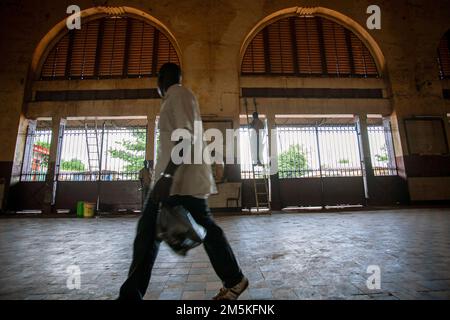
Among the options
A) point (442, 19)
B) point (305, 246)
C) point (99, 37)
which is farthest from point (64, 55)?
point (442, 19)

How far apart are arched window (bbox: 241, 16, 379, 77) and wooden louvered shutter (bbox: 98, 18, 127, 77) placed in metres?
5.21

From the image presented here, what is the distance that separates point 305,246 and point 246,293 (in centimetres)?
169

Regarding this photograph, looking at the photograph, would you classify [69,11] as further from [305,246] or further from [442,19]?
[442,19]

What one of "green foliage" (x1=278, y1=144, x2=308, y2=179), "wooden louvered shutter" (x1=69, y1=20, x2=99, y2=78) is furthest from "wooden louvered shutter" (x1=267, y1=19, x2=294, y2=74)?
"wooden louvered shutter" (x1=69, y1=20, x2=99, y2=78)

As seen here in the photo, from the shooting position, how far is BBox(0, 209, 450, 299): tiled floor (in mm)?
1830

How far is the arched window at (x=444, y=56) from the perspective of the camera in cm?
1038

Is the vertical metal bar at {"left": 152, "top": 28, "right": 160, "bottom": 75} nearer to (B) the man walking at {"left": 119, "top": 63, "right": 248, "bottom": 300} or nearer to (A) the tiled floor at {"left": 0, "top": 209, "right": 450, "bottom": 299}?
(A) the tiled floor at {"left": 0, "top": 209, "right": 450, "bottom": 299}

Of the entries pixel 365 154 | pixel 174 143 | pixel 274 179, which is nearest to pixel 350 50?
pixel 365 154

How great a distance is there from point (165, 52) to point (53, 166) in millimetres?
6238

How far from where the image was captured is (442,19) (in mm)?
10328

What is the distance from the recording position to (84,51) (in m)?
10.1

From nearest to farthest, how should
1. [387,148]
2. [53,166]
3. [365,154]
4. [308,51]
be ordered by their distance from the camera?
1. [53,166]
2. [365,154]
3. [387,148]
4. [308,51]

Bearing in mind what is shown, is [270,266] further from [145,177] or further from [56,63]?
[56,63]

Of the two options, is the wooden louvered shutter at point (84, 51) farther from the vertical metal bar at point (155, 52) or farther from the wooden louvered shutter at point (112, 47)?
the vertical metal bar at point (155, 52)
